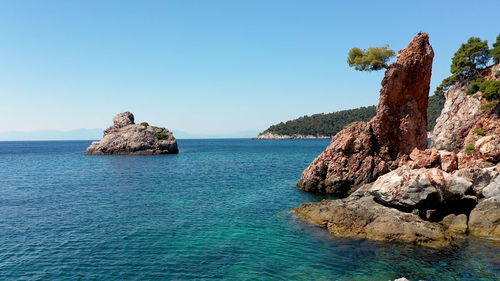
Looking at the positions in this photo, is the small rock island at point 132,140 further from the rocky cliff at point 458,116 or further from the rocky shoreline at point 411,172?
the rocky cliff at point 458,116

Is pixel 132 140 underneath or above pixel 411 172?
above

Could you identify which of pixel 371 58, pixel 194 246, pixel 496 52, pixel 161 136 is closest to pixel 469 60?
pixel 496 52

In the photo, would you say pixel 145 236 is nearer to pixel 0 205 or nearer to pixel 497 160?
pixel 0 205

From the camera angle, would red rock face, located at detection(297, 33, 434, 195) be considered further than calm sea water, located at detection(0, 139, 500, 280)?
Yes

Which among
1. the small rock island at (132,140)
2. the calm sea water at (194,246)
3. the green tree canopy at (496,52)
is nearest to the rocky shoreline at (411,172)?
the calm sea water at (194,246)

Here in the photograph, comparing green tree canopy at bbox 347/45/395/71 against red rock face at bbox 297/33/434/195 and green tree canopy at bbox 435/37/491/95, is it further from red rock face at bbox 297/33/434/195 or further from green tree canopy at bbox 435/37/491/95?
green tree canopy at bbox 435/37/491/95

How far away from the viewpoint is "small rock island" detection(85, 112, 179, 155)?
11931 cm

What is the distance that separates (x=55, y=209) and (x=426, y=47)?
52.2m

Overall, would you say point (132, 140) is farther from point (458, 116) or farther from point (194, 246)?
point (194, 246)

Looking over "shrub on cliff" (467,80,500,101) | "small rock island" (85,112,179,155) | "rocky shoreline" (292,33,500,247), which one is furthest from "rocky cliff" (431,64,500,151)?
"small rock island" (85,112,179,155)

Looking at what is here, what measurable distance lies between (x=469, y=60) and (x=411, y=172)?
6836 cm

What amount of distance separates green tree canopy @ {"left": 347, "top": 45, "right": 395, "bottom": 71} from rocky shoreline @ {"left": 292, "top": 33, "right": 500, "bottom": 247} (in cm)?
172

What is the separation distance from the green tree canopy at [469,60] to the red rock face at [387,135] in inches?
1666

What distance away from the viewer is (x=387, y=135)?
157 ft
